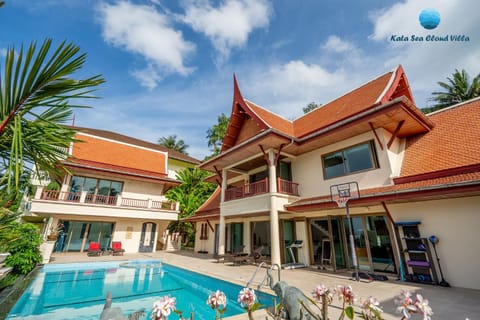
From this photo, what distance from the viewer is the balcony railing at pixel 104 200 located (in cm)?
1530

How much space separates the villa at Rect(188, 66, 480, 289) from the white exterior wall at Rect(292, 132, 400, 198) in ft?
0.16

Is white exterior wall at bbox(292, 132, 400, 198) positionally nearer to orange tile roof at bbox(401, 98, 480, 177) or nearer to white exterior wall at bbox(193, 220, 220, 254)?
orange tile roof at bbox(401, 98, 480, 177)

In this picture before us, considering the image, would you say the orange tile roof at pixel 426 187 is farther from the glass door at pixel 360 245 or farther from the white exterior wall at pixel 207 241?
the white exterior wall at pixel 207 241

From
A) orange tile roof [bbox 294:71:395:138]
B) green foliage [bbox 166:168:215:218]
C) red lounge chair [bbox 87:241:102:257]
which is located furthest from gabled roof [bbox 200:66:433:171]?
red lounge chair [bbox 87:241:102:257]

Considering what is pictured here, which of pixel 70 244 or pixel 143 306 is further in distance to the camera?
pixel 70 244

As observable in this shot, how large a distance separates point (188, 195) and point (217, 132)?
47.0 feet

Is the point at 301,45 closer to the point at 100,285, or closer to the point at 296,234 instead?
the point at 296,234

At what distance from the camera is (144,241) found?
742 inches

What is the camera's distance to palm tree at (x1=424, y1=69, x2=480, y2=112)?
2289 cm

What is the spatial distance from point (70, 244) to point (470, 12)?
1037 inches

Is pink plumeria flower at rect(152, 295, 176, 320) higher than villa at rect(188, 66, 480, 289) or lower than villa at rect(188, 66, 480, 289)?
lower

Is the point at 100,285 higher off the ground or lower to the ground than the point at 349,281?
lower

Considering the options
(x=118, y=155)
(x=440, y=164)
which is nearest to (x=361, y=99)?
(x=440, y=164)

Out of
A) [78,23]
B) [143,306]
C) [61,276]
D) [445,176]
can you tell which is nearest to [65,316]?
[143,306]
